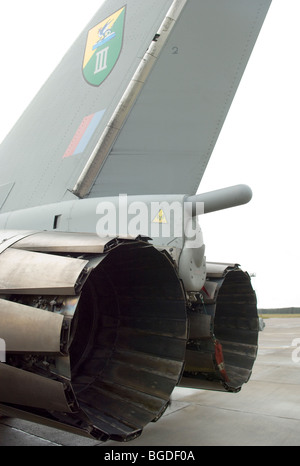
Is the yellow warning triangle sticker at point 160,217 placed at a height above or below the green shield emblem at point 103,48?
below

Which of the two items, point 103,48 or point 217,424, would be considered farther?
point 217,424

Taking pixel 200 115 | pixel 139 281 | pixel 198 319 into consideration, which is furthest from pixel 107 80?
pixel 198 319

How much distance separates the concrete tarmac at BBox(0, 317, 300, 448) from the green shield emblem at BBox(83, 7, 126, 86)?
3.21 metres

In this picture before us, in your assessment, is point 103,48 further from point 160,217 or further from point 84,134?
point 160,217

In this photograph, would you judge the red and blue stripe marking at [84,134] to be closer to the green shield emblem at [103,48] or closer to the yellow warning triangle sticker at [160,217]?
the green shield emblem at [103,48]

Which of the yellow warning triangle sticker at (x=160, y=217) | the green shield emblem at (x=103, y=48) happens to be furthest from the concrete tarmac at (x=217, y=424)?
the green shield emblem at (x=103, y=48)

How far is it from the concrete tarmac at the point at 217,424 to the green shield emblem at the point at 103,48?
3208mm

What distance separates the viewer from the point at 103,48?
3871mm

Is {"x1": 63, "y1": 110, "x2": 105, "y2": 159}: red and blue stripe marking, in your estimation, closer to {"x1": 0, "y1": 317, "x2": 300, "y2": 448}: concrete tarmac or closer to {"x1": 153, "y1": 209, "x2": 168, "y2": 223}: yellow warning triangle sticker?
{"x1": 153, "y1": 209, "x2": 168, "y2": 223}: yellow warning triangle sticker

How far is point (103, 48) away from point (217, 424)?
3.84 meters

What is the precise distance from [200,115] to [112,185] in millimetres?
998

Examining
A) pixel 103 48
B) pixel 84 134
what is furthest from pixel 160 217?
pixel 103 48

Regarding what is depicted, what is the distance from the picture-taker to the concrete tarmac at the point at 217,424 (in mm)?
3785
